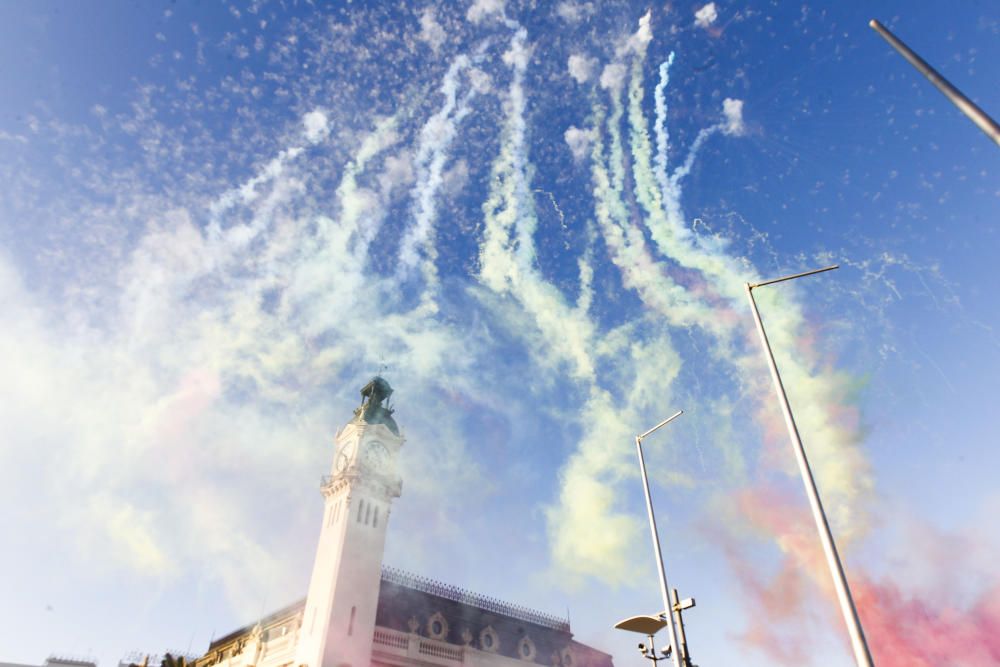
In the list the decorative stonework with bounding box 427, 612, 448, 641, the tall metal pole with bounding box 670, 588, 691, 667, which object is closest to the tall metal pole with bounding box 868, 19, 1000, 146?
the tall metal pole with bounding box 670, 588, 691, 667

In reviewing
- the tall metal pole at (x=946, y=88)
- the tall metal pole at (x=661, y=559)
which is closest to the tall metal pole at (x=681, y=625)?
the tall metal pole at (x=661, y=559)

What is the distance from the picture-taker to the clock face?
49.8m

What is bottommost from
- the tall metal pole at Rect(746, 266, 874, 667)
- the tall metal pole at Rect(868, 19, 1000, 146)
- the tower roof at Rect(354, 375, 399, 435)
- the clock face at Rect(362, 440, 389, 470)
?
the tall metal pole at Rect(746, 266, 874, 667)

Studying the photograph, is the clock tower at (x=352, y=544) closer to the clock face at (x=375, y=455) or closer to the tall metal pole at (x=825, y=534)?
the clock face at (x=375, y=455)

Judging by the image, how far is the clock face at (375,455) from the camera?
49844 millimetres

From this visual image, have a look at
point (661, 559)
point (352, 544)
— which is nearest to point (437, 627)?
point (352, 544)

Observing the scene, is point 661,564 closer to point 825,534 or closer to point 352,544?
point 825,534

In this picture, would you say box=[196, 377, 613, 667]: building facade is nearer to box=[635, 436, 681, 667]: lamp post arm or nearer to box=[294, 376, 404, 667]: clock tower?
box=[294, 376, 404, 667]: clock tower

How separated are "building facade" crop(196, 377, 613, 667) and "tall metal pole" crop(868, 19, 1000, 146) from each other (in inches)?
1707

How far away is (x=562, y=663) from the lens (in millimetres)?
54438

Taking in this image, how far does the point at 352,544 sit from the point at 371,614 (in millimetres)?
5214

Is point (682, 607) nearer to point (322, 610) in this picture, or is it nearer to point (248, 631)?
point (322, 610)

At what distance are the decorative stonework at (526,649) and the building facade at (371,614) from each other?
0.10 m

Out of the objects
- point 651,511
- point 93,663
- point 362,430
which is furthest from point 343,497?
point 93,663
